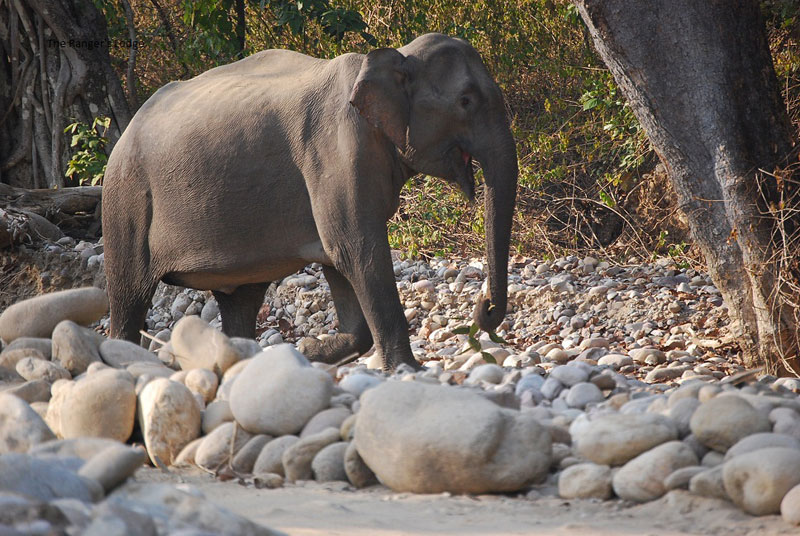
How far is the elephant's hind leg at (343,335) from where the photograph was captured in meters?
5.52

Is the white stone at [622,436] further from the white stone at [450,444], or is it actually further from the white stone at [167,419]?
the white stone at [167,419]

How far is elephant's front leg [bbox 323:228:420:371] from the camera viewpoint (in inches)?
195

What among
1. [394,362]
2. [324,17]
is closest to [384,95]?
[394,362]

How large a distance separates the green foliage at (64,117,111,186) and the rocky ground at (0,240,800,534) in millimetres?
6194

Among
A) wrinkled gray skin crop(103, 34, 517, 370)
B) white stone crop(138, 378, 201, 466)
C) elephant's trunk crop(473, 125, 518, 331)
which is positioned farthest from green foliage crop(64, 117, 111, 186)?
white stone crop(138, 378, 201, 466)

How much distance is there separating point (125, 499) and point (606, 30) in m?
3.88

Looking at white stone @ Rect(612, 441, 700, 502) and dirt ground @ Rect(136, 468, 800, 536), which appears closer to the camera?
dirt ground @ Rect(136, 468, 800, 536)

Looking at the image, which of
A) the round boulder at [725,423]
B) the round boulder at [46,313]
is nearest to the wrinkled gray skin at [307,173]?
the round boulder at [46,313]

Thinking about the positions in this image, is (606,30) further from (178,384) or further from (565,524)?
(565,524)

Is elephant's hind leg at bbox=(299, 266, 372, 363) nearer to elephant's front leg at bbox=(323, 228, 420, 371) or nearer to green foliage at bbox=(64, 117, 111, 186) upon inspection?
elephant's front leg at bbox=(323, 228, 420, 371)

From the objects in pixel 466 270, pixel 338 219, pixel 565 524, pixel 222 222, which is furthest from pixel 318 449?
pixel 466 270

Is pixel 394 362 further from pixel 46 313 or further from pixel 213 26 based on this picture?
pixel 213 26

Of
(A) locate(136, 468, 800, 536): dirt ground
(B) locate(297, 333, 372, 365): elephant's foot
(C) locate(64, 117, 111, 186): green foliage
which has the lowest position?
(B) locate(297, 333, 372, 365): elephant's foot

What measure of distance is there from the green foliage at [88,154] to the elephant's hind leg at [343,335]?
5332 millimetres
